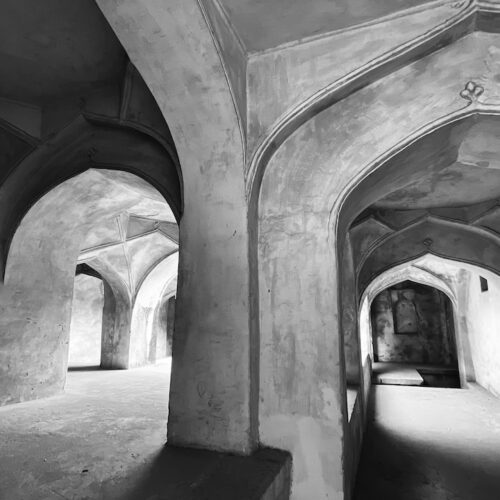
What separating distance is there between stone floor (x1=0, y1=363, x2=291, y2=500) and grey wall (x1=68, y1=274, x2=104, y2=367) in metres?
9.26

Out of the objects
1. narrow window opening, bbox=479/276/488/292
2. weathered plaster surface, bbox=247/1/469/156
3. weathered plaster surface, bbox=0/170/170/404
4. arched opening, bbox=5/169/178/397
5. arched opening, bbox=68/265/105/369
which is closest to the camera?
weathered plaster surface, bbox=247/1/469/156

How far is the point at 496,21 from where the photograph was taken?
8.55 ft

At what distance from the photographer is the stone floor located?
6.83 ft

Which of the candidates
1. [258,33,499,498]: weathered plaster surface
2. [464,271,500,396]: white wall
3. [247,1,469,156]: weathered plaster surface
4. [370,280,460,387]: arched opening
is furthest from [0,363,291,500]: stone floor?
[370,280,460,387]: arched opening

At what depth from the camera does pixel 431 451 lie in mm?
4637

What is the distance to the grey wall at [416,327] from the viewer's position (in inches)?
637

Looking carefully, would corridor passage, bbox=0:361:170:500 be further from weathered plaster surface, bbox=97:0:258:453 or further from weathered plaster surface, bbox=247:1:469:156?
weathered plaster surface, bbox=247:1:469:156

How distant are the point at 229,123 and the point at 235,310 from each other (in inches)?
57.3

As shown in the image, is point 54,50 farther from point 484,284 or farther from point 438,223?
point 484,284

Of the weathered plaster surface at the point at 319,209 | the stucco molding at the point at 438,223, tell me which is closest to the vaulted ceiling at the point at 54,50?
the weathered plaster surface at the point at 319,209

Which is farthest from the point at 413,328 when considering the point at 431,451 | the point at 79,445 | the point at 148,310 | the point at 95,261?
the point at 79,445

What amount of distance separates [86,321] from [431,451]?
38.2 feet

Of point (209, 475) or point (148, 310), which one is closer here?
point (209, 475)

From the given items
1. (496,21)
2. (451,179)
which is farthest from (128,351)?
(496,21)
